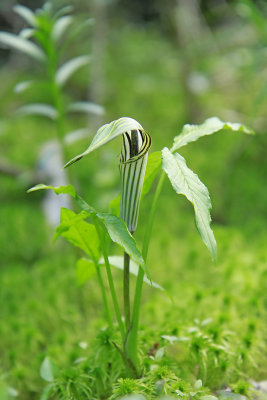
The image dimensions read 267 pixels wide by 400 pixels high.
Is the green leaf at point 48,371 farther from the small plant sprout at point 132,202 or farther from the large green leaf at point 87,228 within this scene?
the large green leaf at point 87,228

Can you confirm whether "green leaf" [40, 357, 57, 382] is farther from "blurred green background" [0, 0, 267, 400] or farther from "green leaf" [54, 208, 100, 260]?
"green leaf" [54, 208, 100, 260]

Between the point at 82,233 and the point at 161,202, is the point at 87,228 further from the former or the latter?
the point at 161,202

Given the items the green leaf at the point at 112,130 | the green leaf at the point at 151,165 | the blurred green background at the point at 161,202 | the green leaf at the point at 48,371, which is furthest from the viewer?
the blurred green background at the point at 161,202

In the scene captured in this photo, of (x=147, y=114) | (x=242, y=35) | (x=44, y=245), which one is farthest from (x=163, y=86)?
(x=44, y=245)

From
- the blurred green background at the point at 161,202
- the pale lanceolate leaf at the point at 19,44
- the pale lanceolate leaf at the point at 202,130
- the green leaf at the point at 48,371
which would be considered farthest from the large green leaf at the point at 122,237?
the pale lanceolate leaf at the point at 19,44

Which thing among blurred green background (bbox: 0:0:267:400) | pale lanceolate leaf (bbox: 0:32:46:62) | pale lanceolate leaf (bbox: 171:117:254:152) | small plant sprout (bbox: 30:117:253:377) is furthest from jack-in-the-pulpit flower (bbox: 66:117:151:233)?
pale lanceolate leaf (bbox: 0:32:46:62)
